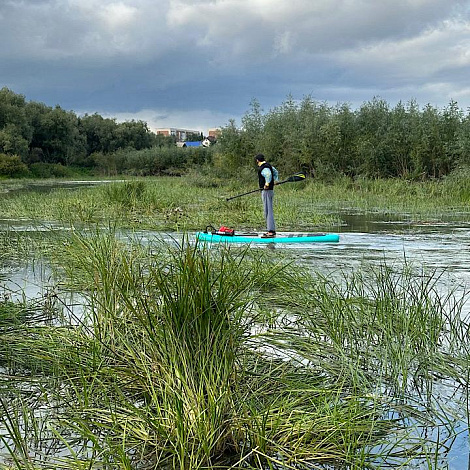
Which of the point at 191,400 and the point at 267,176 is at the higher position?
the point at 267,176

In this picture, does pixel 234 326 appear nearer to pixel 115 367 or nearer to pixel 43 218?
pixel 115 367

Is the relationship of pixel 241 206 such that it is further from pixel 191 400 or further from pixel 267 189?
pixel 191 400

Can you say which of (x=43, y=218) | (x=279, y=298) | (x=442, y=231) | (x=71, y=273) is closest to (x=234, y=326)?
(x=279, y=298)

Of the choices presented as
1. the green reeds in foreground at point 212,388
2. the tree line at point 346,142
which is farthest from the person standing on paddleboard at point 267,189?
the tree line at point 346,142

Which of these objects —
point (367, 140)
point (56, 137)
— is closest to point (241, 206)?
Answer: point (367, 140)

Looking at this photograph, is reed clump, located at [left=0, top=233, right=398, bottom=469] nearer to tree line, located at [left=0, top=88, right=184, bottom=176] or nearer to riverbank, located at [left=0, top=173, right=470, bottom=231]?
riverbank, located at [left=0, top=173, right=470, bottom=231]

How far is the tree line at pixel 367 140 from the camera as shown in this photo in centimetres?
3603

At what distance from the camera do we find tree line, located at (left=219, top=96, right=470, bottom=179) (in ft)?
118

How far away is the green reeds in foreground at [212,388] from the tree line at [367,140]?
2919 cm

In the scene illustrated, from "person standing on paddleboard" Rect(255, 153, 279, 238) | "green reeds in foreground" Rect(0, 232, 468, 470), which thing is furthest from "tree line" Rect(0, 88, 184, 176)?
"green reeds in foreground" Rect(0, 232, 468, 470)

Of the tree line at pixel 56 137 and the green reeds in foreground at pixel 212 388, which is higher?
the tree line at pixel 56 137

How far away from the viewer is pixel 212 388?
411 cm

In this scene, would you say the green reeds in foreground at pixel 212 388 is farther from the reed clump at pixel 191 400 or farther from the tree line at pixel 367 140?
the tree line at pixel 367 140

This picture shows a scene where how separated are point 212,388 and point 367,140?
35.1m
